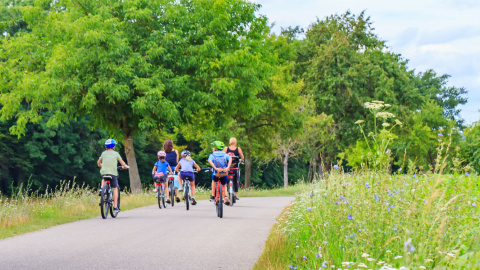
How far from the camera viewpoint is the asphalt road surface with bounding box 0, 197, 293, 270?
7559mm

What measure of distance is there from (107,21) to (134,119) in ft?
15.7

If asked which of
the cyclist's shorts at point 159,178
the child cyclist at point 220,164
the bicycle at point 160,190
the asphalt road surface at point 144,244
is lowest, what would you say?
the asphalt road surface at point 144,244

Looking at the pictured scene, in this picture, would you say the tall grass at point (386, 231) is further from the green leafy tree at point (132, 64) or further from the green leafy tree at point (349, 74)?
the green leafy tree at point (349, 74)

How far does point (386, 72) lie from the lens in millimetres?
45656

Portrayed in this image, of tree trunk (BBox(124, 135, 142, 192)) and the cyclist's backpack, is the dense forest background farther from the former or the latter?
the cyclist's backpack

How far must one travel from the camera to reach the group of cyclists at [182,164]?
1354 cm

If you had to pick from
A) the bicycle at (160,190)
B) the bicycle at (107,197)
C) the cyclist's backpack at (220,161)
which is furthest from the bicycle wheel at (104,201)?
the bicycle at (160,190)

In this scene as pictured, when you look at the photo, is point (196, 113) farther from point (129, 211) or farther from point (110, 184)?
point (110, 184)

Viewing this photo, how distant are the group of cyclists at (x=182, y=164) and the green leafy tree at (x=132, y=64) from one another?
5.13m

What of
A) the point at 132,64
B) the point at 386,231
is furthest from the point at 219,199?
the point at 132,64

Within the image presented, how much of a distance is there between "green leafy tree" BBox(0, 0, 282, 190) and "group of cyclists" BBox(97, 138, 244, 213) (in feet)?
16.8

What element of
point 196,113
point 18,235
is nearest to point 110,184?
point 18,235

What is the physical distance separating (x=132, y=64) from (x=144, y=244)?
14.4m

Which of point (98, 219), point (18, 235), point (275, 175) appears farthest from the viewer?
point (275, 175)
